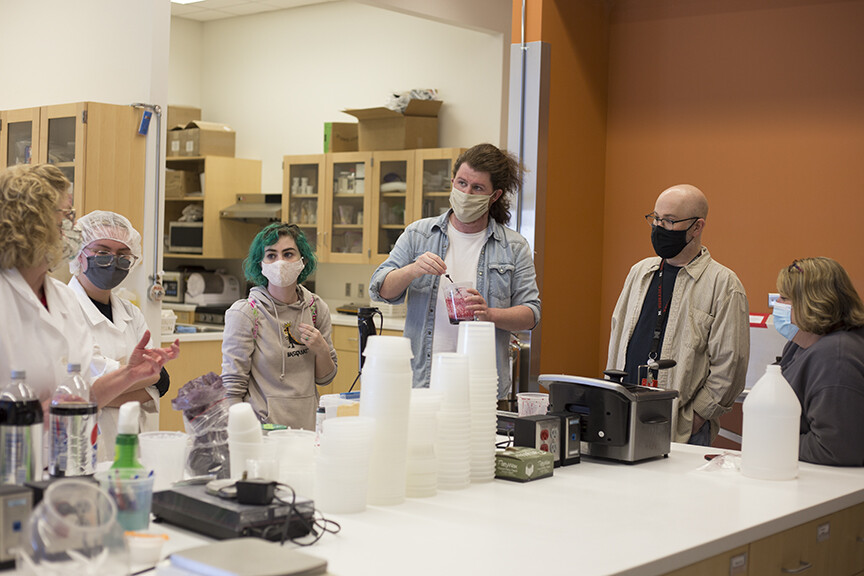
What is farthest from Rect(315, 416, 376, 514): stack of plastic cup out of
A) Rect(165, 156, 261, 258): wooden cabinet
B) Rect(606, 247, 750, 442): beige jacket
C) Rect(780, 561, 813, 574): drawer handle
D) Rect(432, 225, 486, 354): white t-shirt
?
Rect(165, 156, 261, 258): wooden cabinet

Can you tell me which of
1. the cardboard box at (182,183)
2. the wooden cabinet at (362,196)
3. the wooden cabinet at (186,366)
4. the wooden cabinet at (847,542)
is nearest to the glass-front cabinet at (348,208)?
the wooden cabinet at (362,196)

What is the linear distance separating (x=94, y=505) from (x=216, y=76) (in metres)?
7.96

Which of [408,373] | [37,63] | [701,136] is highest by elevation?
[37,63]

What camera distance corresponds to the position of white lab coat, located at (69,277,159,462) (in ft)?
9.05

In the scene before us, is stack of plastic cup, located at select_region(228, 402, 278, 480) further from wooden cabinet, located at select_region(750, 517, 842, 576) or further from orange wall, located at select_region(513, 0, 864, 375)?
orange wall, located at select_region(513, 0, 864, 375)

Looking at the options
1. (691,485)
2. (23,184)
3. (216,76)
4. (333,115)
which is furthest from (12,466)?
(216,76)

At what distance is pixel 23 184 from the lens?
6.80ft

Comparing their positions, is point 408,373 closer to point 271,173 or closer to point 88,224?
point 88,224

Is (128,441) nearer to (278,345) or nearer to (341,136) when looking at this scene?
(278,345)

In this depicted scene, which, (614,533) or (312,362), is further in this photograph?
(312,362)

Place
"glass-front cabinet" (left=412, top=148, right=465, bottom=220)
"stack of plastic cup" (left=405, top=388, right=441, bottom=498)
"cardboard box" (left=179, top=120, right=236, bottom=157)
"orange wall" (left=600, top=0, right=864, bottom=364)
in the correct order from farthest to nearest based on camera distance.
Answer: "cardboard box" (left=179, top=120, right=236, bottom=157)
"glass-front cabinet" (left=412, top=148, right=465, bottom=220)
"orange wall" (left=600, top=0, right=864, bottom=364)
"stack of plastic cup" (left=405, top=388, right=441, bottom=498)

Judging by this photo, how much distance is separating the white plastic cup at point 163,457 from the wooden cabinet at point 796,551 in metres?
1.25

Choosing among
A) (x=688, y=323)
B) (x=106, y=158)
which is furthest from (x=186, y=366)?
(x=688, y=323)

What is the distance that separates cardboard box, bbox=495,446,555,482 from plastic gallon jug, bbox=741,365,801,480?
1.77 feet
